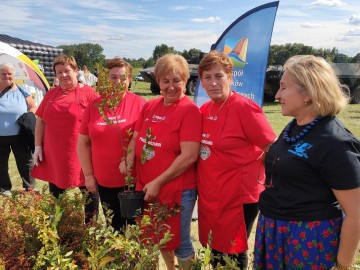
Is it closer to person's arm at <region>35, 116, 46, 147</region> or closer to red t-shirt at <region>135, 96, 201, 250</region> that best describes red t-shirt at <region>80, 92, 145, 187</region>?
red t-shirt at <region>135, 96, 201, 250</region>

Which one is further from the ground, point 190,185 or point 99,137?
point 99,137

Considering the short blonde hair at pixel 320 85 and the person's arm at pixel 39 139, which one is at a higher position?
the short blonde hair at pixel 320 85

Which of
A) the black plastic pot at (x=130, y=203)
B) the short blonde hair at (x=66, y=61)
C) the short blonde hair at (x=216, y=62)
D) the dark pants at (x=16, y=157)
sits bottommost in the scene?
the dark pants at (x=16, y=157)

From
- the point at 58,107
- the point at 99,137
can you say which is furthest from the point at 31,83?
the point at 99,137

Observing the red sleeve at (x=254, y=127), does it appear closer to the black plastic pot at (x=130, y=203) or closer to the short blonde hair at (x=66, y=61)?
the black plastic pot at (x=130, y=203)

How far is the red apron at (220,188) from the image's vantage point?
2.14 metres

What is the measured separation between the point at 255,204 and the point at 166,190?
1.76 feet

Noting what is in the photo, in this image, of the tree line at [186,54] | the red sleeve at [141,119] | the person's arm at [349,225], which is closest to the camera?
the person's arm at [349,225]

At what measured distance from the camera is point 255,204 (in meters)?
2.21


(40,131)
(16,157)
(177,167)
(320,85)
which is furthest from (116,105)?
(16,157)

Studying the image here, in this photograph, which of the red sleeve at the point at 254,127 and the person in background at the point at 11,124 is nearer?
the red sleeve at the point at 254,127

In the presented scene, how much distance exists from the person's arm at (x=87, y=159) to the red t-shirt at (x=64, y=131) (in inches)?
18.5

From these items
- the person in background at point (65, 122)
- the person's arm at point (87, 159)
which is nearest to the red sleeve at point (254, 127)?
the person's arm at point (87, 159)

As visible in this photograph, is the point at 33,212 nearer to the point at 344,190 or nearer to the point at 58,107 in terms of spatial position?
the point at 344,190
